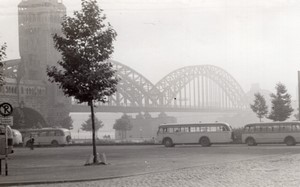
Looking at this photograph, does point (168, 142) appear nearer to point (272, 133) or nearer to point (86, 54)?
point (272, 133)

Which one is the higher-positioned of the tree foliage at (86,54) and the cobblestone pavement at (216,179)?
the tree foliage at (86,54)

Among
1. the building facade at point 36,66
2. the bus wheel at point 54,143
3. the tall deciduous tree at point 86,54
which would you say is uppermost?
the building facade at point 36,66

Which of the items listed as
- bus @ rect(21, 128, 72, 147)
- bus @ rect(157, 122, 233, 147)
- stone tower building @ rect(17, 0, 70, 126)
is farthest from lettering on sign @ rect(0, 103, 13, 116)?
stone tower building @ rect(17, 0, 70, 126)

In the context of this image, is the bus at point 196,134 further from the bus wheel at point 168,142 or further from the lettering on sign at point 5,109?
the lettering on sign at point 5,109

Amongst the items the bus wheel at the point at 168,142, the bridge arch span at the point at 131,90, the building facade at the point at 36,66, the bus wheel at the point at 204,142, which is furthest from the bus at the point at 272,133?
the bridge arch span at the point at 131,90

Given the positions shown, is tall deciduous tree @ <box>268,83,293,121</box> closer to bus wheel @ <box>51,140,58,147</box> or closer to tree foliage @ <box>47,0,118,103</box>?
bus wheel @ <box>51,140,58,147</box>

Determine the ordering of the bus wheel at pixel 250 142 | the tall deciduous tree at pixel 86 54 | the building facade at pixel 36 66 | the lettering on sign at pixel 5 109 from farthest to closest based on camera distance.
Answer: the building facade at pixel 36 66 → the bus wheel at pixel 250 142 → the tall deciduous tree at pixel 86 54 → the lettering on sign at pixel 5 109

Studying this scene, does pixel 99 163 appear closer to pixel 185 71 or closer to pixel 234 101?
pixel 185 71

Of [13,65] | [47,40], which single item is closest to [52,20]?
[47,40]
